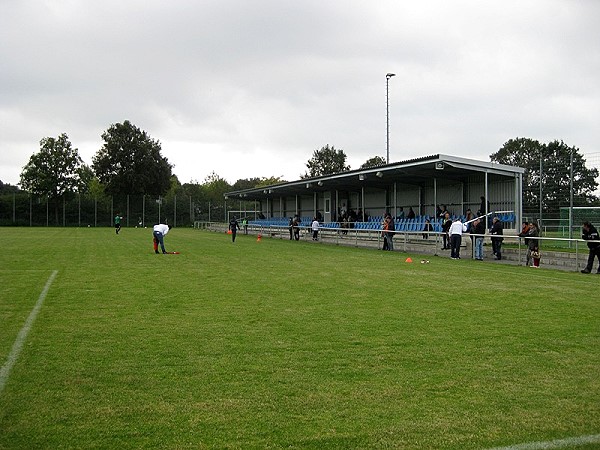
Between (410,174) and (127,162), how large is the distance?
53491 mm

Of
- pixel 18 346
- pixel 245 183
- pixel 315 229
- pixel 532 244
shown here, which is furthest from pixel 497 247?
pixel 245 183

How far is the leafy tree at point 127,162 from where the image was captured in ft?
244

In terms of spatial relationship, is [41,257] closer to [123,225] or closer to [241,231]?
[241,231]

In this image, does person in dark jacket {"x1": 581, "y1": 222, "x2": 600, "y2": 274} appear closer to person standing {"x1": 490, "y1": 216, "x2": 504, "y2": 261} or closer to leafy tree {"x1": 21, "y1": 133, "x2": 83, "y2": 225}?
person standing {"x1": 490, "y1": 216, "x2": 504, "y2": 261}

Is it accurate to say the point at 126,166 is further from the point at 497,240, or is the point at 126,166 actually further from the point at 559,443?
the point at 559,443

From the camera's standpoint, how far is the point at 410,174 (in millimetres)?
29859

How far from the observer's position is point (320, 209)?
46.3 m

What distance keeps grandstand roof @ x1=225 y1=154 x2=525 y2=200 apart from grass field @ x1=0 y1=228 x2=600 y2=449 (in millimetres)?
14506

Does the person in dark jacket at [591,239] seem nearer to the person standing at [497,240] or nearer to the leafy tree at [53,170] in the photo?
the person standing at [497,240]

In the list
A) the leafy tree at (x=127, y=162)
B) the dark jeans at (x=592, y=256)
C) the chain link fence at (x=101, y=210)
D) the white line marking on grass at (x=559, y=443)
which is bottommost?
the white line marking on grass at (x=559, y=443)

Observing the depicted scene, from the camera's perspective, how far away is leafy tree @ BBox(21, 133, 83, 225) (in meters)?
63.0

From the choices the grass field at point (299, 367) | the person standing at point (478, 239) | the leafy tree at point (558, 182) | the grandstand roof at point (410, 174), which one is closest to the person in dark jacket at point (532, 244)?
the person standing at point (478, 239)

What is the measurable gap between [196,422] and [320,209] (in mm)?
42234

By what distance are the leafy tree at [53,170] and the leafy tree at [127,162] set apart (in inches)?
281
